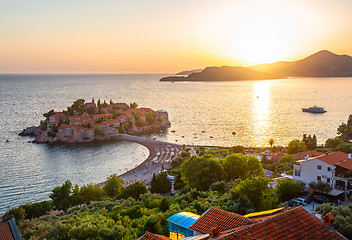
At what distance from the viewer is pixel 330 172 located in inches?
871

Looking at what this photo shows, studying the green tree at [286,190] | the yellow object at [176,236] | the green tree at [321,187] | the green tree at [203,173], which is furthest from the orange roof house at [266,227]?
the green tree at [203,173]

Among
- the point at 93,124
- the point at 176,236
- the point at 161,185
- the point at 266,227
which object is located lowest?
the point at 161,185

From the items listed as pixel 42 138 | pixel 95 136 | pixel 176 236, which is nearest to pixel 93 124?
pixel 95 136

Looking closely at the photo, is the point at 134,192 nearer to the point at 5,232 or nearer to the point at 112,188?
the point at 112,188

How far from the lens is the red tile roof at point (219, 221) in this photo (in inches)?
342

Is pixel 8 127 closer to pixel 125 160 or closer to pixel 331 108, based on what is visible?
pixel 125 160

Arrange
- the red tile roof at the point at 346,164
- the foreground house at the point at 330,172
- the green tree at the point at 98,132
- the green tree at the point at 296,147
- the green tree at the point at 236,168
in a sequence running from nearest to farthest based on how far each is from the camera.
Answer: the foreground house at the point at 330,172, the red tile roof at the point at 346,164, the green tree at the point at 236,168, the green tree at the point at 296,147, the green tree at the point at 98,132

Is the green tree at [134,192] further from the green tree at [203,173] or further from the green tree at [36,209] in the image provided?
the green tree at [36,209]

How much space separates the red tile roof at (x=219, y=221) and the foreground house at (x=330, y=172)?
15.4m

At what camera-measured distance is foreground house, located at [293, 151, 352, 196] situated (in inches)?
850

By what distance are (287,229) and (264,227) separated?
77cm

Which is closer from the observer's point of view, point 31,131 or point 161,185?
point 161,185

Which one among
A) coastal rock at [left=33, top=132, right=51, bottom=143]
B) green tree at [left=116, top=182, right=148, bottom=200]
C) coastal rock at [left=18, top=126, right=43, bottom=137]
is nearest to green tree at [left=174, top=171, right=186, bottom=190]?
green tree at [left=116, top=182, right=148, bottom=200]

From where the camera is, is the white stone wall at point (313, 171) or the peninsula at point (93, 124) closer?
the white stone wall at point (313, 171)
